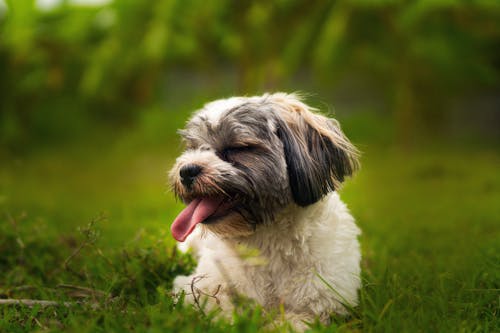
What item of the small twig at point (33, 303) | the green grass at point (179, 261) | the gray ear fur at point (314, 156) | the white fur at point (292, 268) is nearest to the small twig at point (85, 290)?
the green grass at point (179, 261)

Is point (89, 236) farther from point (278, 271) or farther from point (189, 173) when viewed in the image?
point (278, 271)

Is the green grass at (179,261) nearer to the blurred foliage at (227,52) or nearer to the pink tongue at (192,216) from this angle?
the pink tongue at (192,216)

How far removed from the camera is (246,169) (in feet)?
8.58

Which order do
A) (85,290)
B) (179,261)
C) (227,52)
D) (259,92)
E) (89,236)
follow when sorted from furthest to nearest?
(227,52) < (259,92) < (179,261) < (89,236) < (85,290)

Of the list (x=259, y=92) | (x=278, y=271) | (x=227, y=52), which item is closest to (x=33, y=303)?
(x=278, y=271)

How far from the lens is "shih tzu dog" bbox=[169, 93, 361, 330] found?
2602 millimetres

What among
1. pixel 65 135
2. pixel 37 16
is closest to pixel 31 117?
pixel 65 135

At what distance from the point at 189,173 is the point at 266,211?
43 centimetres

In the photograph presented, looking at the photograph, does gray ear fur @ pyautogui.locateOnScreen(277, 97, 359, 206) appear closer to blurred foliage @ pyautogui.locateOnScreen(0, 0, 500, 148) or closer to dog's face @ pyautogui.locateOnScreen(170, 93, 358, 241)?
dog's face @ pyautogui.locateOnScreen(170, 93, 358, 241)

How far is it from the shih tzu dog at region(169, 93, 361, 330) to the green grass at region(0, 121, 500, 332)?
16cm

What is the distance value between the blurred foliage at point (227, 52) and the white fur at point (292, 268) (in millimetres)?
8215

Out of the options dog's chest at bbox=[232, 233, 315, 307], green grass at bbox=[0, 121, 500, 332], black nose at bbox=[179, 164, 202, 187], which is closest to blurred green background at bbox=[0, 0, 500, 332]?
green grass at bbox=[0, 121, 500, 332]

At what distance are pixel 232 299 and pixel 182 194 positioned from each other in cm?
58

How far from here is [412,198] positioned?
292 inches
